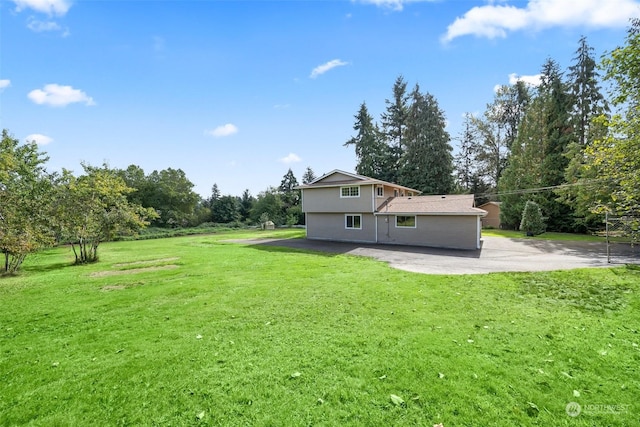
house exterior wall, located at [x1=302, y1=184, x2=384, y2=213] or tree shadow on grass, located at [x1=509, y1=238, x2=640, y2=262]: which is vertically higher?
house exterior wall, located at [x1=302, y1=184, x2=384, y2=213]

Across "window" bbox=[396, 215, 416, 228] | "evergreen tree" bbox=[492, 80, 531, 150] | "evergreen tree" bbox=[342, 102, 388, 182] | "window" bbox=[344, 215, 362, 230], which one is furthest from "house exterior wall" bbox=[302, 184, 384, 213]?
"evergreen tree" bbox=[492, 80, 531, 150]

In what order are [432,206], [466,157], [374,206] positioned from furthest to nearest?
[466,157]
[374,206]
[432,206]

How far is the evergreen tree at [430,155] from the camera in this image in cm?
3500

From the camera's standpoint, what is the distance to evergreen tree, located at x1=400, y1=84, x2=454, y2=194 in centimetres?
3500

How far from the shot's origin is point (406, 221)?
19703mm

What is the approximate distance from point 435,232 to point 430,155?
19.5 m

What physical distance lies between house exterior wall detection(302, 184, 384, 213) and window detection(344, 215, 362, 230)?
616mm

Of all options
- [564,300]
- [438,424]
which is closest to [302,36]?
[564,300]

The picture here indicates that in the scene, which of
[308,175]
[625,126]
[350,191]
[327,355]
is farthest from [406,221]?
[308,175]

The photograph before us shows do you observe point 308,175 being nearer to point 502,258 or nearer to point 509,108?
point 509,108

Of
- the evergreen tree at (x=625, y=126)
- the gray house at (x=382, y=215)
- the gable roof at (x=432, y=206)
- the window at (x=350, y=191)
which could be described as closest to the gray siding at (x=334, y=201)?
the gray house at (x=382, y=215)

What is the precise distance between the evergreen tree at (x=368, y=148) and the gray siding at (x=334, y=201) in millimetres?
17586

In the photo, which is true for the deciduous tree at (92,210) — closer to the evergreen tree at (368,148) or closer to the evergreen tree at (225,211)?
the evergreen tree at (368,148)

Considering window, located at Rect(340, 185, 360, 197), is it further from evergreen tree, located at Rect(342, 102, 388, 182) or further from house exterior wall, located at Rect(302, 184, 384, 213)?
evergreen tree, located at Rect(342, 102, 388, 182)
